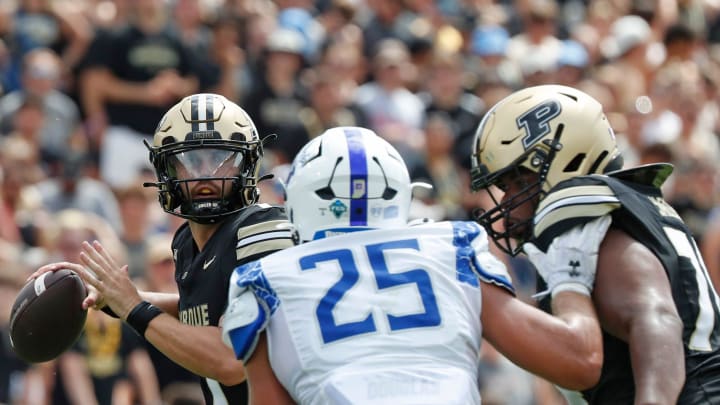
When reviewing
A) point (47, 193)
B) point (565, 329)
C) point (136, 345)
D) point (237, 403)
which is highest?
point (565, 329)

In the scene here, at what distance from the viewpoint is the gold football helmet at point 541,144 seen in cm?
482

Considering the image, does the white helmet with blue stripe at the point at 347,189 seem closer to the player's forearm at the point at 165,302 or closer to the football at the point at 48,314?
the football at the point at 48,314

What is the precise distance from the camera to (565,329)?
4.11 meters

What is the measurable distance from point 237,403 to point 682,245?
67.5 inches

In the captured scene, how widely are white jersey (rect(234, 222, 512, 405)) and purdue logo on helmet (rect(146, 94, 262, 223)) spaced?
1.19m

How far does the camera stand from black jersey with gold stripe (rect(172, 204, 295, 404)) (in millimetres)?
5051

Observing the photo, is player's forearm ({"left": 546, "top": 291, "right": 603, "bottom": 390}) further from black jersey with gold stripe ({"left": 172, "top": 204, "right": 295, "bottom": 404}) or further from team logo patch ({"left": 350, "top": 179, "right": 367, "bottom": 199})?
black jersey with gold stripe ({"left": 172, "top": 204, "right": 295, "bottom": 404})

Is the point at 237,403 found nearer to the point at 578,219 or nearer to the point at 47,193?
the point at 578,219

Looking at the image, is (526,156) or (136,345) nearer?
(526,156)

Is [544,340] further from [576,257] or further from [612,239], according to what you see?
[612,239]

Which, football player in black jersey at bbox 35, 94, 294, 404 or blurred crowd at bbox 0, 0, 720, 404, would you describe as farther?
blurred crowd at bbox 0, 0, 720, 404

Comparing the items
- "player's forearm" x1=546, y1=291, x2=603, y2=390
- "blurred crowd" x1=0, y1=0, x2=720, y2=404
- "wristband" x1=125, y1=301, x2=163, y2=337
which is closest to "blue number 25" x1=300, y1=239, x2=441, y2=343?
"player's forearm" x1=546, y1=291, x2=603, y2=390

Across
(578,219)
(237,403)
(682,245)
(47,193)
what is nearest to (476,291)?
(578,219)

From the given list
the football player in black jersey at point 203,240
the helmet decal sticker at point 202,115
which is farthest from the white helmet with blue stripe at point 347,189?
the helmet decal sticker at point 202,115
